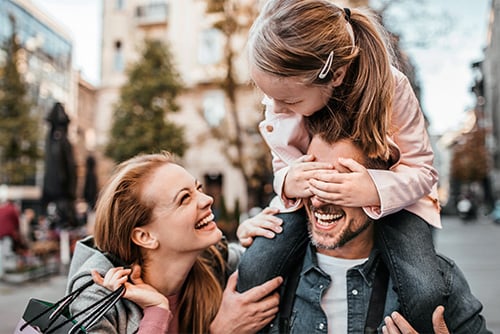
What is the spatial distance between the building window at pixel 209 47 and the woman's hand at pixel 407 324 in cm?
2103

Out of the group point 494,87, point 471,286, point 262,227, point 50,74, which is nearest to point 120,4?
point 50,74

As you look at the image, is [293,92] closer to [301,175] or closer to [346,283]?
[301,175]

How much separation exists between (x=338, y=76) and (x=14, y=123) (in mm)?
19239

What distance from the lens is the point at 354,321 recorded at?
61.1 inches

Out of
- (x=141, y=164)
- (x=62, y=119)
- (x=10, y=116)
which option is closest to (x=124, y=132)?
(x=10, y=116)

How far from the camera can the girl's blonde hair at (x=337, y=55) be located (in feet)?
4.27

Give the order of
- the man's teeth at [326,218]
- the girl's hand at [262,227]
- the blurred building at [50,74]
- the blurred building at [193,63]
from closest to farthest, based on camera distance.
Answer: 1. the man's teeth at [326,218]
2. the girl's hand at [262,227]
3. the blurred building at [193,63]
4. the blurred building at [50,74]

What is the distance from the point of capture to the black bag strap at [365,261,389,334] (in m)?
1.50

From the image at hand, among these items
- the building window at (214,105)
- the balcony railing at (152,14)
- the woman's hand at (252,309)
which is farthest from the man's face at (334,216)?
the balcony railing at (152,14)

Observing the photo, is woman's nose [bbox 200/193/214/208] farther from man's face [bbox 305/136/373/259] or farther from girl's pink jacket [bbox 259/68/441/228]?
man's face [bbox 305/136/373/259]

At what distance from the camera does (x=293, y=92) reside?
1.34 metres

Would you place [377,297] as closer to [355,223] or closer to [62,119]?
[355,223]

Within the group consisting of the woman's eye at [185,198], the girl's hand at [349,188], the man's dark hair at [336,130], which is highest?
the man's dark hair at [336,130]

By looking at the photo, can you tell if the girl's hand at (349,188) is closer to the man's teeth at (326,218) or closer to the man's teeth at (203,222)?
the man's teeth at (326,218)
